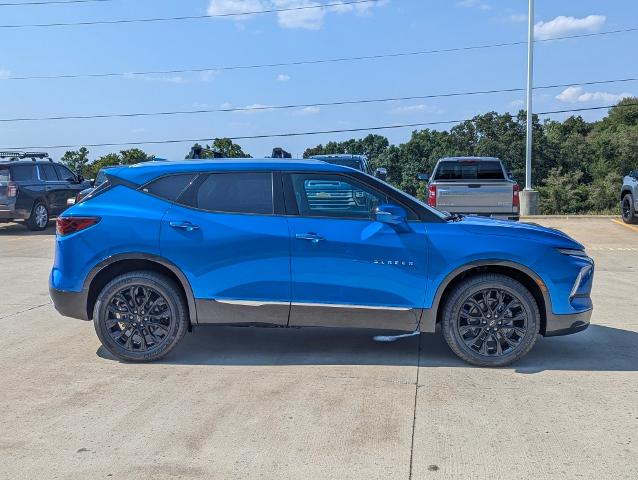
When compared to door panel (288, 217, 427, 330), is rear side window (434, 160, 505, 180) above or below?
above

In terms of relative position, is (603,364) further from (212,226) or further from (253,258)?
(212,226)

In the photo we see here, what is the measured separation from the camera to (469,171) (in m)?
14.5

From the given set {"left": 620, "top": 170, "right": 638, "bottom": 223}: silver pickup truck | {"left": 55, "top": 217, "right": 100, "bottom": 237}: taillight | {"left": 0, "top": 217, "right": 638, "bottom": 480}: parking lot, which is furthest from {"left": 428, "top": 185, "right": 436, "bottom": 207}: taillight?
{"left": 55, "top": 217, "right": 100, "bottom": 237}: taillight

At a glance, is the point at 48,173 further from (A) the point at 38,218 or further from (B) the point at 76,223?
(B) the point at 76,223

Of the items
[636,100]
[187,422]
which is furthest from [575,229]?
[636,100]

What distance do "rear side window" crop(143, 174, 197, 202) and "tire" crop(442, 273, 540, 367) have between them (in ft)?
7.95

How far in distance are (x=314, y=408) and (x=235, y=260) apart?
4.85 feet

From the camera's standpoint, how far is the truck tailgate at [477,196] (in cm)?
1286

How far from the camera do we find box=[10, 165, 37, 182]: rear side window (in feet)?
54.8

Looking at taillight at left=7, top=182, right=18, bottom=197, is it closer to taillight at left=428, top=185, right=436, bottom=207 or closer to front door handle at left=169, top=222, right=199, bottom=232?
taillight at left=428, top=185, right=436, bottom=207

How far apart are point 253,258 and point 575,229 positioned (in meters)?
14.2

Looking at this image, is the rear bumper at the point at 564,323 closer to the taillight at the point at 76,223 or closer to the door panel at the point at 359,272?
the door panel at the point at 359,272

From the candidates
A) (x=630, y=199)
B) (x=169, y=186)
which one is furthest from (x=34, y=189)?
(x=630, y=199)

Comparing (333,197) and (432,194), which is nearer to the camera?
(333,197)
